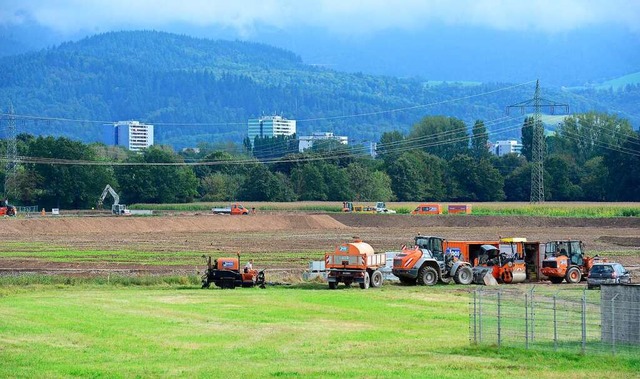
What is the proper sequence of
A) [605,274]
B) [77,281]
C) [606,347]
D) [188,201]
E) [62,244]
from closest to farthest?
1. [606,347]
2. [605,274]
3. [77,281]
4. [62,244]
5. [188,201]

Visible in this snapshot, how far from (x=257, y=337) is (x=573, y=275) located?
24.1 meters

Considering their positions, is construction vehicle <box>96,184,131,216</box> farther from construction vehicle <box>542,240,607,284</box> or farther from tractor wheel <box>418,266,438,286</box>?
construction vehicle <box>542,240,607,284</box>

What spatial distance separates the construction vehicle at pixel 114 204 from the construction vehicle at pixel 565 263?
8184 cm

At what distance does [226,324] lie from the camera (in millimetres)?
34969

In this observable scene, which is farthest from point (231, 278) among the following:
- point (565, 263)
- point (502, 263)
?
point (565, 263)

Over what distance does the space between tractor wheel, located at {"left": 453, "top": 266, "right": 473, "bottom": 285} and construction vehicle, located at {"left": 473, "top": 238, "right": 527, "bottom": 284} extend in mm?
255

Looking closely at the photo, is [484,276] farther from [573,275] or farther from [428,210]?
[428,210]

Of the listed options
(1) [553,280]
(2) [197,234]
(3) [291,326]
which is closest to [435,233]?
(2) [197,234]

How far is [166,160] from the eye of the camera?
166 m

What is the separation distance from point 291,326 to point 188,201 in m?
132

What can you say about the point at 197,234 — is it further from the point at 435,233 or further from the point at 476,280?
the point at 476,280

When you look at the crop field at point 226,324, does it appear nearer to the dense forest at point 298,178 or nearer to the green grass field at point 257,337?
the green grass field at point 257,337

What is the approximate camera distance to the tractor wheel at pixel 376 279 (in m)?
50.2

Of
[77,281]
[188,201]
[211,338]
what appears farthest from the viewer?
[188,201]
